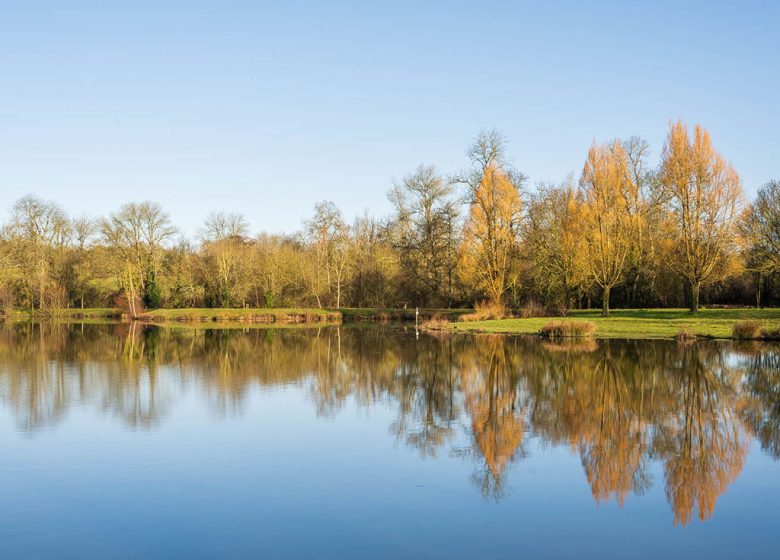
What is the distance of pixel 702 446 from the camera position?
11664 mm

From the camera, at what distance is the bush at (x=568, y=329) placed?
1273 inches

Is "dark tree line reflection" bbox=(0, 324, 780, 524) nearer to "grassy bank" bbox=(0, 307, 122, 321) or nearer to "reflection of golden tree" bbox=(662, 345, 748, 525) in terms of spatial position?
"reflection of golden tree" bbox=(662, 345, 748, 525)

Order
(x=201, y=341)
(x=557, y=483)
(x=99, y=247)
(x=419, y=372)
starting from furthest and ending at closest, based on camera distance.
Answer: (x=99, y=247), (x=201, y=341), (x=419, y=372), (x=557, y=483)

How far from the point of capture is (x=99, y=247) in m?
62.9

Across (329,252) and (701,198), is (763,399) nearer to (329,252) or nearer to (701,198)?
(701,198)

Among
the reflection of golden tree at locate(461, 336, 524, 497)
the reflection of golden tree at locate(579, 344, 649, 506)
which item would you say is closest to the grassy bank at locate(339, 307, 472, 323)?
the reflection of golden tree at locate(461, 336, 524, 497)

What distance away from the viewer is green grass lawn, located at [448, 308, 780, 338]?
3148cm

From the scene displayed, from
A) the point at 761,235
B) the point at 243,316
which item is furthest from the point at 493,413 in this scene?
the point at 243,316

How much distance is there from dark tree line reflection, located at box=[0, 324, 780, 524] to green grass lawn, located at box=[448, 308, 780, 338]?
3.52 meters

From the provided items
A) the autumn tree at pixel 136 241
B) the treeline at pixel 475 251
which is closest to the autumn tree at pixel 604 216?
the treeline at pixel 475 251

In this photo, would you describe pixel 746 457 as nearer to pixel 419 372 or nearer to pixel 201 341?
pixel 419 372

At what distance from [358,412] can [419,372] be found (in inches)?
249

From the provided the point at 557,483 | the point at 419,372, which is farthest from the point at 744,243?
the point at 557,483

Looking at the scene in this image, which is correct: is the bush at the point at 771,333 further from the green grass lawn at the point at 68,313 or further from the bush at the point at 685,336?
the green grass lawn at the point at 68,313
